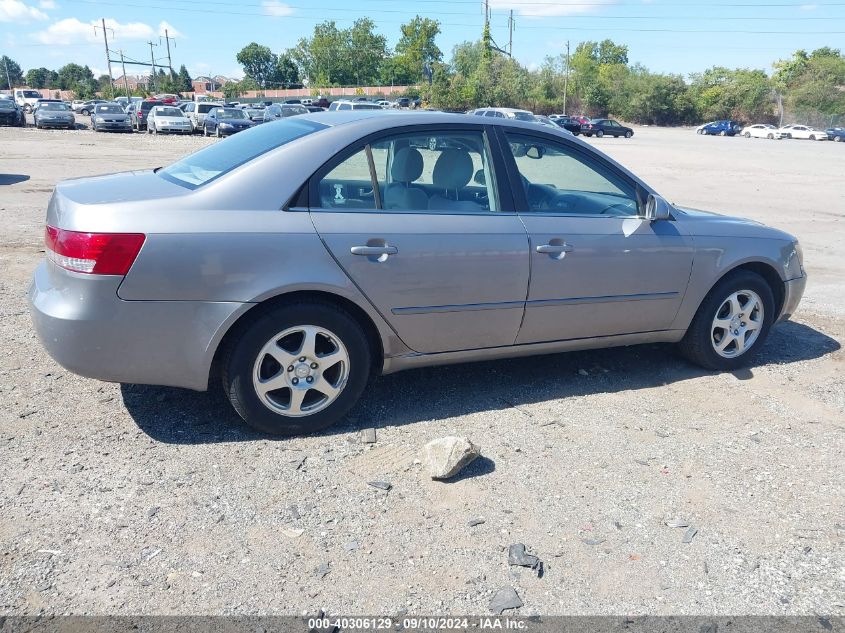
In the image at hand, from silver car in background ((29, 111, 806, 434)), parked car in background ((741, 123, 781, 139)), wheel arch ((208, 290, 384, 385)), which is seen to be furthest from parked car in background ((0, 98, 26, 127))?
parked car in background ((741, 123, 781, 139))

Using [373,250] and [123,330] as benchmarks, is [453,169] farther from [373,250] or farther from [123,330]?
[123,330]

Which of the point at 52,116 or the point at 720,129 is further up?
→ the point at 52,116

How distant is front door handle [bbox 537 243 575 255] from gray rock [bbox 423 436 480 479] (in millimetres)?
1294

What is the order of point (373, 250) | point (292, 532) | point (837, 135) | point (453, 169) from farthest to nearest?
point (837, 135) → point (453, 169) → point (373, 250) → point (292, 532)

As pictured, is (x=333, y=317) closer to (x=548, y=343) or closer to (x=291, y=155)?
(x=291, y=155)

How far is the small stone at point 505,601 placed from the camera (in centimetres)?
262

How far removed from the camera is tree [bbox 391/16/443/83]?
351 ft

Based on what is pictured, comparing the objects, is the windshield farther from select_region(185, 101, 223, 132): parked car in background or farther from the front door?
select_region(185, 101, 223, 132): parked car in background

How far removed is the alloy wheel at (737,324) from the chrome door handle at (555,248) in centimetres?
141

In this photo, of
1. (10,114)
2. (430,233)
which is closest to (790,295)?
(430,233)

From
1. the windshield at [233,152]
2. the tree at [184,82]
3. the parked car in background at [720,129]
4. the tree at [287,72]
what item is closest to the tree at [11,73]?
the tree at [184,82]

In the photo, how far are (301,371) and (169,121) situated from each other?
3430cm

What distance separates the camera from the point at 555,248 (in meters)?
4.19

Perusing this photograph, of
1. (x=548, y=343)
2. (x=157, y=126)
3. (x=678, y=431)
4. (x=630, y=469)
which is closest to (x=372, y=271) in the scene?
(x=548, y=343)
